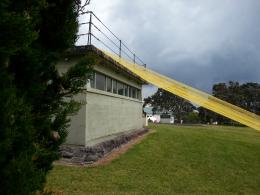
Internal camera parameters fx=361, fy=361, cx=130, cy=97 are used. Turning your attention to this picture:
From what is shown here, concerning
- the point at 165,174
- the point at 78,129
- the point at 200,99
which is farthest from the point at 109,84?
the point at 165,174

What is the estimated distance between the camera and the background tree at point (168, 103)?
91.9 m

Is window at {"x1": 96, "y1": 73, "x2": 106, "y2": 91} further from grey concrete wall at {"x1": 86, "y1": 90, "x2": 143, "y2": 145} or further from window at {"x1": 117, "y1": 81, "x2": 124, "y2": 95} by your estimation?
window at {"x1": 117, "y1": 81, "x2": 124, "y2": 95}

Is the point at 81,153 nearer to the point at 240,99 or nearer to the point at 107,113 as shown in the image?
the point at 107,113

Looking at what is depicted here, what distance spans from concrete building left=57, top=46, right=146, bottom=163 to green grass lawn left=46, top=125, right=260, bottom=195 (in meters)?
1.53

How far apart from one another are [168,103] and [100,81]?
255 ft

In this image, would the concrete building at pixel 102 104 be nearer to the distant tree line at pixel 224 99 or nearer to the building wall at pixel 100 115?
the building wall at pixel 100 115

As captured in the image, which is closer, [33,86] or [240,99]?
[33,86]

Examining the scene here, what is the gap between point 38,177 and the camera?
3.80 metres

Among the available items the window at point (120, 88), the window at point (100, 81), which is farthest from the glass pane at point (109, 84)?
the window at point (120, 88)

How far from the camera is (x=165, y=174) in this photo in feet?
36.7

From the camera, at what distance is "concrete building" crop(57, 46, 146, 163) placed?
43.9 feet

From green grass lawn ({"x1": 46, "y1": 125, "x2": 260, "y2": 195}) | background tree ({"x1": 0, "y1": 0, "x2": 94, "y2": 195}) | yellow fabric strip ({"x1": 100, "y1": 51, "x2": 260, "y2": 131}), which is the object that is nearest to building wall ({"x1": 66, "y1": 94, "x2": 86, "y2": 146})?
green grass lawn ({"x1": 46, "y1": 125, "x2": 260, "y2": 195})

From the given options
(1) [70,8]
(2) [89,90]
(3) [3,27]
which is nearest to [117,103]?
(2) [89,90]

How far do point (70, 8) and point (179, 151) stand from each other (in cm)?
1231
